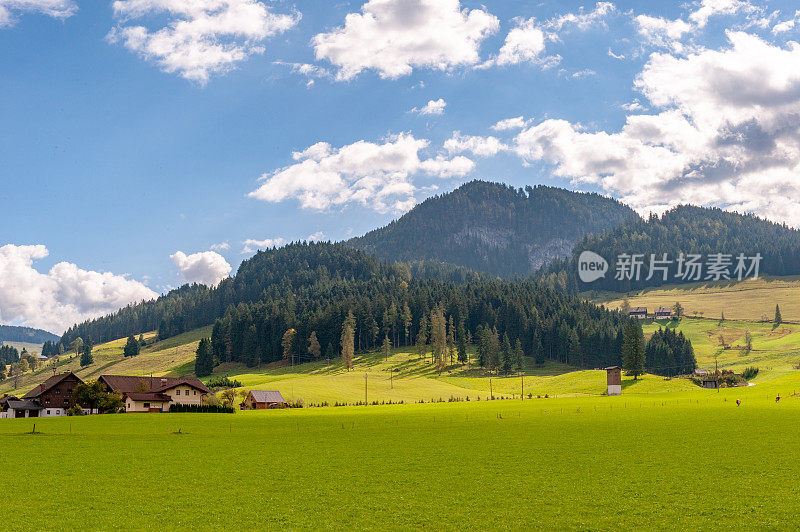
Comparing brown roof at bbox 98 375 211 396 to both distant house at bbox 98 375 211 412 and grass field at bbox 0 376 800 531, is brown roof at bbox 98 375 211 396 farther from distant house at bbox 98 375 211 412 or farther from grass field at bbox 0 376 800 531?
grass field at bbox 0 376 800 531

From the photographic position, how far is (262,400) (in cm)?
12650

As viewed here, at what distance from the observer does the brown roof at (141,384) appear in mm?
121062

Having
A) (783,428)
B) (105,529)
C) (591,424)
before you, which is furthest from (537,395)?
(105,529)

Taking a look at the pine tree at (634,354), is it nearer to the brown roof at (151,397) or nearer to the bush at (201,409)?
the bush at (201,409)

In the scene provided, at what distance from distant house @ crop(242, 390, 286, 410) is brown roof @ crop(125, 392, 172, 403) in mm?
15970

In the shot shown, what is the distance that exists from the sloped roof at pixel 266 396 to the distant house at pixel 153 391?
11.2m

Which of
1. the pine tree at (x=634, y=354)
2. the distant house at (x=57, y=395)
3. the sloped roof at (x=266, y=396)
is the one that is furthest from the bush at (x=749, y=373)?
the distant house at (x=57, y=395)

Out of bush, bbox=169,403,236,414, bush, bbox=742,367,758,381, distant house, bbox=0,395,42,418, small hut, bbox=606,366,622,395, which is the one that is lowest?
bush, bbox=742,367,758,381

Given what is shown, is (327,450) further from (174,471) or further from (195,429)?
(195,429)

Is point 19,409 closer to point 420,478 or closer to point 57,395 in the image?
point 57,395

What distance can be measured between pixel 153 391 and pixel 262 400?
2261cm

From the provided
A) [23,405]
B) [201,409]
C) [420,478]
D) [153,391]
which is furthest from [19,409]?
[420,478]

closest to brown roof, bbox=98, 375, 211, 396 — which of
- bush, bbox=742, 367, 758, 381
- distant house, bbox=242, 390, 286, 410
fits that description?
distant house, bbox=242, 390, 286, 410

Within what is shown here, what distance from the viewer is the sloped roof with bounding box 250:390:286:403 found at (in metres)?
126
